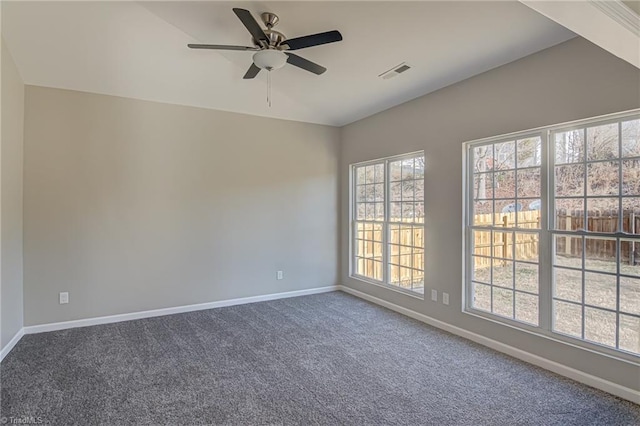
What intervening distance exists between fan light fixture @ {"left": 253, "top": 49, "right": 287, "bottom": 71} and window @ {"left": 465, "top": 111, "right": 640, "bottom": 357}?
7.16 ft

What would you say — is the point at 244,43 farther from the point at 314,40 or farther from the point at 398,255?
the point at 398,255

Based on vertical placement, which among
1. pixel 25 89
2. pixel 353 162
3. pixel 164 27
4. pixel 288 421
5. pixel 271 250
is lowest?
pixel 288 421

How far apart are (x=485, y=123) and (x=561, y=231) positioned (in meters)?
1.24

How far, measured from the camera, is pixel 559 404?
2324 mm

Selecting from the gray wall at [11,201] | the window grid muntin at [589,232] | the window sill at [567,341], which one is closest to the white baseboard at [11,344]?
the gray wall at [11,201]

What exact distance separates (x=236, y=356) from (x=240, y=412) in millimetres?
874

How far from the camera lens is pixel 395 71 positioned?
3.59m

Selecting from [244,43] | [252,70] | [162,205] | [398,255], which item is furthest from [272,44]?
[398,255]

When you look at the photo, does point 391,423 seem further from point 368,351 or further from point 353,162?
point 353,162

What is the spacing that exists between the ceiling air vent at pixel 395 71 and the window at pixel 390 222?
1048 millimetres

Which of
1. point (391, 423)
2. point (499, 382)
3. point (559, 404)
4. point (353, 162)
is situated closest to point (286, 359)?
point (391, 423)

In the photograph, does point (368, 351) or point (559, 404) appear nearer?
point (559, 404)

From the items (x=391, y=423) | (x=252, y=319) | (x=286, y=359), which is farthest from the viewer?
(x=252, y=319)

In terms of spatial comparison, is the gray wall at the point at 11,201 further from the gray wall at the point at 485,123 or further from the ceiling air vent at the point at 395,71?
the gray wall at the point at 485,123
